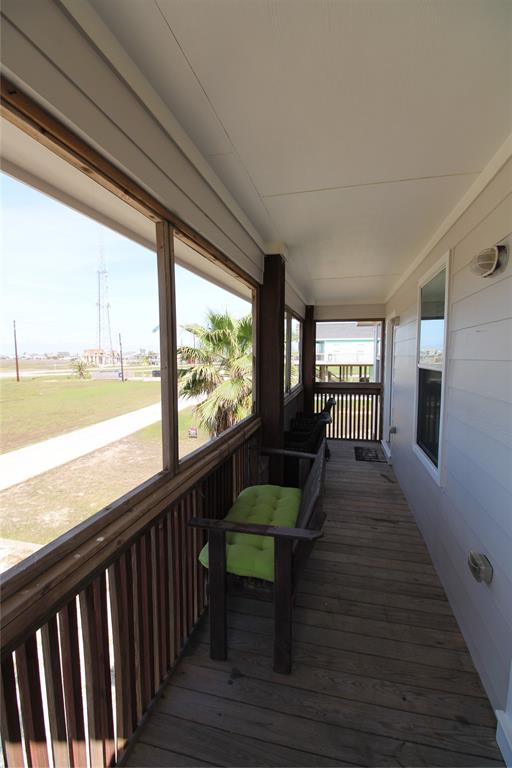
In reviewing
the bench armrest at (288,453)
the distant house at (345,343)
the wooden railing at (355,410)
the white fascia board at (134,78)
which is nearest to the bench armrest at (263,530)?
the bench armrest at (288,453)

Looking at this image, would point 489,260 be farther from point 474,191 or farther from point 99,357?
point 99,357

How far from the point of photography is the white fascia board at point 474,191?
1.44 meters

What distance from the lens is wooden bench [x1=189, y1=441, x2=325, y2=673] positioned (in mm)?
1421

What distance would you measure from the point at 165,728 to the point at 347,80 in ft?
8.08

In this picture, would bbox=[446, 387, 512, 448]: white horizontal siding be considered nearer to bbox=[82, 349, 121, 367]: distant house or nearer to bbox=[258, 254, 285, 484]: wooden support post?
bbox=[258, 254, 285, 484]: wooden support post

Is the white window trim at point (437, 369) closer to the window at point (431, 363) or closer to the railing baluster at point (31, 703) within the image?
the window at point (431, 363)

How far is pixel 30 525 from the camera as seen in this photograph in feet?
2.79

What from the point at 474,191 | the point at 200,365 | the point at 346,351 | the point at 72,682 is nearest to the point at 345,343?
the point at 346,351

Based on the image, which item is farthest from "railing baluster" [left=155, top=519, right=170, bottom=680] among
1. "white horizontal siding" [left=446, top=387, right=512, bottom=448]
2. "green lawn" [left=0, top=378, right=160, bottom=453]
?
"white horizontal siding" [left=446, top=387, right=512, bottom=448]

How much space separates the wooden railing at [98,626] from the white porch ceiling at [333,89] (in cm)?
149

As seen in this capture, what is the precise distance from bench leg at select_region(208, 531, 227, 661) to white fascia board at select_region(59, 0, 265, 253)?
170cm

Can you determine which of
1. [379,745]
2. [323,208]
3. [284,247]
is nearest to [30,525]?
[379,745]

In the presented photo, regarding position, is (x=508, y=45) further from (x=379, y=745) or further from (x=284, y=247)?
(x=379, y=745)

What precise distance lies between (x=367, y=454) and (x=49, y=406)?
473cm
